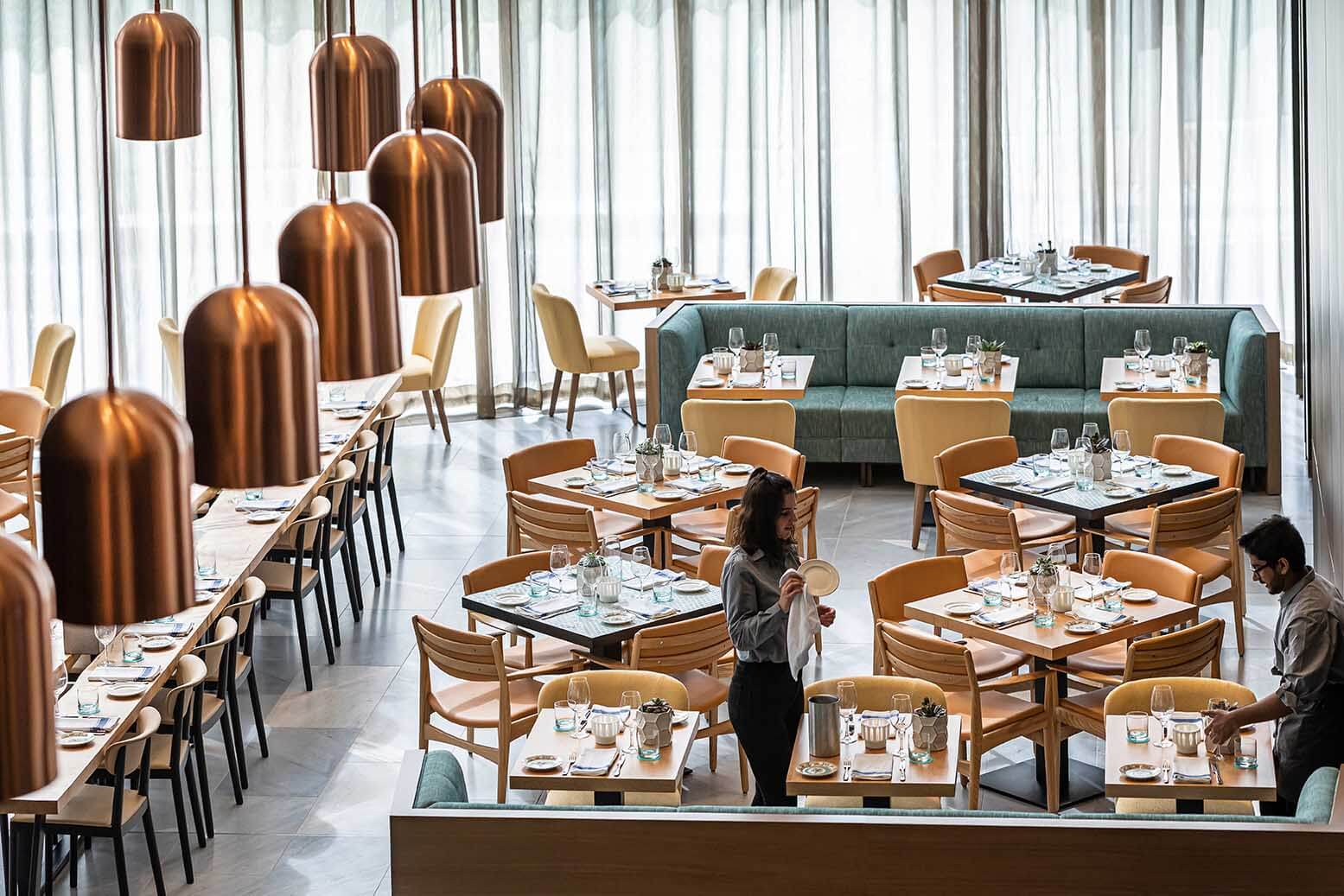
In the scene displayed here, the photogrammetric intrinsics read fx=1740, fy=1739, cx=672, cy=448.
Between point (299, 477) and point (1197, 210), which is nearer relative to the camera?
point (299, 477)

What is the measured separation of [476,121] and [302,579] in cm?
599

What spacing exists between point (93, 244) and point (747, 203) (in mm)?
4960

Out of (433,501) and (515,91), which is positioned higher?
(515,91)

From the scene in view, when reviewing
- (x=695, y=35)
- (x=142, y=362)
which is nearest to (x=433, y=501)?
(x=142, y=362)

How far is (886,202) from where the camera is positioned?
540 inches

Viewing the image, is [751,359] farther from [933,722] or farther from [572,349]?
[933,722]

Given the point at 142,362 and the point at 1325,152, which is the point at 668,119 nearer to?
the point at 142,362

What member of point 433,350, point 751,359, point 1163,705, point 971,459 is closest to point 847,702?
point 1163,705

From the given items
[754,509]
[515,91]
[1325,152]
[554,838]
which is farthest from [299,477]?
[515,91]

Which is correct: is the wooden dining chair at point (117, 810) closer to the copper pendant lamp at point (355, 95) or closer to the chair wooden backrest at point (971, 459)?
the copper pendant lamp at point (355, 95)

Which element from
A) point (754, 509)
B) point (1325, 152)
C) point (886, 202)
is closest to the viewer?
point (754, 509)

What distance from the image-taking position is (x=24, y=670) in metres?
1.07

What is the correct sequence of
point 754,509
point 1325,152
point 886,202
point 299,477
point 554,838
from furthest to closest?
point 886,202, point 1325,152, point 754,509, point 554,838, point 299,477

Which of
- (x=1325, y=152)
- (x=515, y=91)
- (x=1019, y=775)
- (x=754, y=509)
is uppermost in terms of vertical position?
(x=515, y=91)
